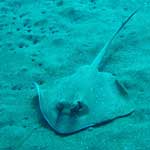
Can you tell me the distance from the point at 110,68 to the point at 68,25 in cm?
152

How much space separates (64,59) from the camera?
4676mm

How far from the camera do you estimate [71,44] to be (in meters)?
4.99

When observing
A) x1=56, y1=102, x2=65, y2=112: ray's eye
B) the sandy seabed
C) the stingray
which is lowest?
the sandy seabed

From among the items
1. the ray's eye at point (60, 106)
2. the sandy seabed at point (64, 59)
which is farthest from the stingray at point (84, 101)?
the sandy seabed at point (64, 59)

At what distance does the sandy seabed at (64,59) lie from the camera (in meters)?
3.26

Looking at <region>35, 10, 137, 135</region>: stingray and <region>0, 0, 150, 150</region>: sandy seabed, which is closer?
<region>35, 10, 137, 135</region>: stingray

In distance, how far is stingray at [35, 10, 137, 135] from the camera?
10.3 feet

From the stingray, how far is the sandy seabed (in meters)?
0.14

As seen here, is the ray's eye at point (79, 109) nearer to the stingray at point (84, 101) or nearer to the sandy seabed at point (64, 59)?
the stingray at point (84, 101)

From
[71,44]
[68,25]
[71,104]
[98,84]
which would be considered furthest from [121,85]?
[68,25]

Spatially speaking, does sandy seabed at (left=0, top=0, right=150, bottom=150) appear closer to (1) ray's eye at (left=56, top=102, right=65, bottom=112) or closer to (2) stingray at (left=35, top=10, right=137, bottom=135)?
(2) stingray at (left=35, top=10, right=137, bottom=135)

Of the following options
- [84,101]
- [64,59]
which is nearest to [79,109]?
[84,101]

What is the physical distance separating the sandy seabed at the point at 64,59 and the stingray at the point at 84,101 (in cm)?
14

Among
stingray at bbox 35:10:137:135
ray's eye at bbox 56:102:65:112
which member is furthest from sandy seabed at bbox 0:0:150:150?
ray's eye at bbox 56:102:65:112
